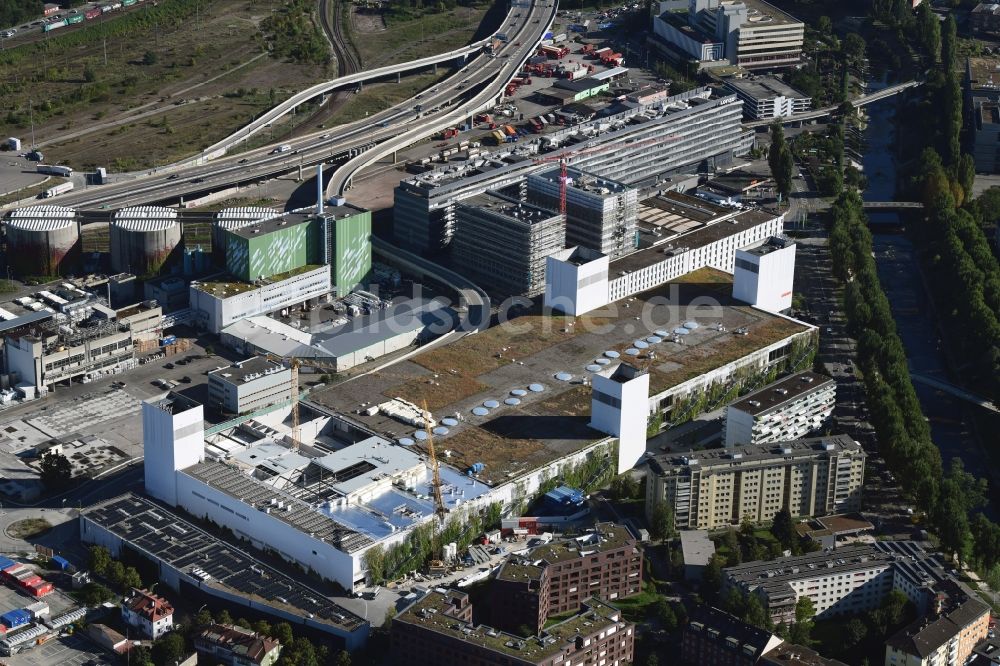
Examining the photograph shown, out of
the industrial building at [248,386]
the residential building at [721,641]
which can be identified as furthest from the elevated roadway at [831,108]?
the residential building at [721,641]

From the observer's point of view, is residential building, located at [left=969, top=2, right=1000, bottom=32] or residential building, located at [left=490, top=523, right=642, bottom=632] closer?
residential building, located at [left=490, top=523, right=642, bottom=632]

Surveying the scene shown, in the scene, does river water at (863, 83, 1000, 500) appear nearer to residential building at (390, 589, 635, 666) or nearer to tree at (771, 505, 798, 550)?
tree at (771, 505, 798, 550)

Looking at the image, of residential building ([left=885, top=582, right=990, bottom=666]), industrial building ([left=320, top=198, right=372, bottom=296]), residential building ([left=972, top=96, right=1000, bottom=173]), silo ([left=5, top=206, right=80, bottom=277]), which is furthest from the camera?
residential building ([left=972, top=96, right=1000, bottom=173])

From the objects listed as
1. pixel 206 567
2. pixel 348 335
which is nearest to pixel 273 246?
pixel 348 335

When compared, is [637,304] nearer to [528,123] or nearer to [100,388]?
[100,388]

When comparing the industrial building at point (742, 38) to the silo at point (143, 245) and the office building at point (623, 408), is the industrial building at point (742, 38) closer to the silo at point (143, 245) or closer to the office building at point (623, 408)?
the silo at point (143, 245)

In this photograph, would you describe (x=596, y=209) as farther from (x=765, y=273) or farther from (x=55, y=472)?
(x=55, y=472)

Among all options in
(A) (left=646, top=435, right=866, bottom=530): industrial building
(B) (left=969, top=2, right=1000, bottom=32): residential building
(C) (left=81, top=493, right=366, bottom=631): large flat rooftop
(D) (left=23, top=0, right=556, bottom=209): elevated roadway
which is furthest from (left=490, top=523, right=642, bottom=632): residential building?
(B) (left=969, top=2, right=1000, bottom=32): residential building

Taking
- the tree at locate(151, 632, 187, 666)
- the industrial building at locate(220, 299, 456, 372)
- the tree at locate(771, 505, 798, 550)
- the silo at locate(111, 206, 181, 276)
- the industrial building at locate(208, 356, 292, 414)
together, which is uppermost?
the silo at locate(111, 206, 181, 276)
